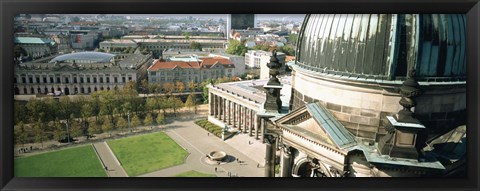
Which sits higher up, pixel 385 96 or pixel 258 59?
pixel 258 59

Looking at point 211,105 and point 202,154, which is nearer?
point 202,154

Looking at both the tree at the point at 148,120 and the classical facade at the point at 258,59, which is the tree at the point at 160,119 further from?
the classical facade at the point at 258,59

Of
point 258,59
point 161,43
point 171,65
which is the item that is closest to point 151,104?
point 171,65

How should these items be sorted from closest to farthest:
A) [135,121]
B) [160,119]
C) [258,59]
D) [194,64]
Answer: [135,121], [160,119], [194,64], [258,59]

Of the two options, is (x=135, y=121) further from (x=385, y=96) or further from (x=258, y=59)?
(x=385, y=96)

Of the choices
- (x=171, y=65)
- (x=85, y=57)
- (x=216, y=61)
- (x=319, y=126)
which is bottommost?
(x=319, y=126)

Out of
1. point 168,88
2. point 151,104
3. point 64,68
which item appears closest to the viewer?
point 64,68

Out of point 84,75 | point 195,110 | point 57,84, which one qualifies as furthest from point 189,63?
point 57,84

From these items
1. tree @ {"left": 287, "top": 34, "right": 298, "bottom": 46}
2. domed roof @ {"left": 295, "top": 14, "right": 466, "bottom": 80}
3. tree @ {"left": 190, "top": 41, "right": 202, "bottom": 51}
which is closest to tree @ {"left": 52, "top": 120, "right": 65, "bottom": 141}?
domed roof @ {"left": 295, "top": 14, "right": 466, "bottom": 80}

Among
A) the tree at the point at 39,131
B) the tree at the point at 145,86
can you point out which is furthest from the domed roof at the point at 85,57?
the tree at the point at 39,131
